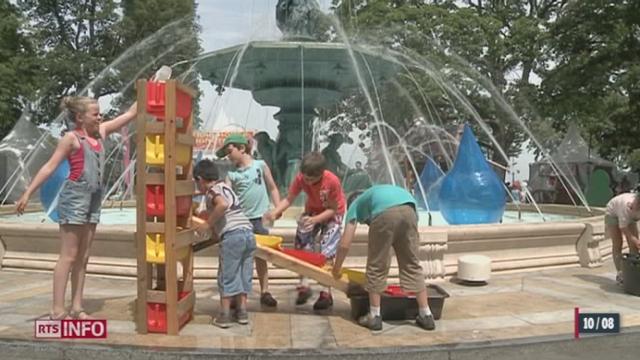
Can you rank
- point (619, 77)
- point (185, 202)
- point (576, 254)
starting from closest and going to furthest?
1. point (185, 202)
2. point (576, 254)
3. point (619, 77)

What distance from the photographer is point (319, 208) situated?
6.08 metres

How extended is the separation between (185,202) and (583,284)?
15.4 feet

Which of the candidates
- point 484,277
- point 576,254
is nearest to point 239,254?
point 484,277

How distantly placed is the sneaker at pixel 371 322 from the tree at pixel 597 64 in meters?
23.6

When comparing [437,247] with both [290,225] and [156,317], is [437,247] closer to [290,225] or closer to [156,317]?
[156,317]

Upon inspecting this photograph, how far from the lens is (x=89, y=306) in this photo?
6098mm

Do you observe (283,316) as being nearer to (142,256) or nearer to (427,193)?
(142,256)

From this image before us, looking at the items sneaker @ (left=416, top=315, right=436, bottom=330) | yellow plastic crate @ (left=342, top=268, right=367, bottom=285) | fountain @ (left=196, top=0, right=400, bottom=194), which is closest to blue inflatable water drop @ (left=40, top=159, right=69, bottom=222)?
fountain @ (left=196, top=0, right=400, bottom=194)

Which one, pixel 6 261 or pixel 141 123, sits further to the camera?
pixel 6 261

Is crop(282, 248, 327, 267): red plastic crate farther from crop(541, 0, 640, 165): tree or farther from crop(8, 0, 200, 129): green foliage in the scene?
crop(8, 0, 200, 129): green foliage

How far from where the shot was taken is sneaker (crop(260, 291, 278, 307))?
20.5 feet

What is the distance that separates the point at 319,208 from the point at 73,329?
89.5 inches

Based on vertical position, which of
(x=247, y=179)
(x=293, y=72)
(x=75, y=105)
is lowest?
(x=247, y=179)

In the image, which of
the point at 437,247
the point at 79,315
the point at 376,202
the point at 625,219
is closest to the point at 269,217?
the point at 376,202
